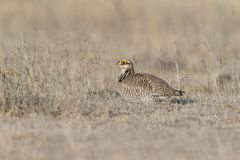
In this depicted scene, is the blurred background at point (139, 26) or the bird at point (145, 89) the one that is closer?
the bird at point (145, 89)

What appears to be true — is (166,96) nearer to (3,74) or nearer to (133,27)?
(3,74)

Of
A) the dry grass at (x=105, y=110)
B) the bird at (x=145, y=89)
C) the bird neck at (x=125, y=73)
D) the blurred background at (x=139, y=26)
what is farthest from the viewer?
the blurred background at (x=139, y=26)

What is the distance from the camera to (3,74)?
31.6 feet

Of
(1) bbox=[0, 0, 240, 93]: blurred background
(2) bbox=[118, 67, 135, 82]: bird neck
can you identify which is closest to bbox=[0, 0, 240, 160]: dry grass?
(1) bbox=[0, 0, 240, 93]: blurred background

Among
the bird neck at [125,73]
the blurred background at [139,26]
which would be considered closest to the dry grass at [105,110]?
the blurred background at [139,26]

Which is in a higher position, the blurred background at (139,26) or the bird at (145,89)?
the blurred background at (139,26)

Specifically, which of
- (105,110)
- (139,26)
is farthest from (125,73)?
(139,26)

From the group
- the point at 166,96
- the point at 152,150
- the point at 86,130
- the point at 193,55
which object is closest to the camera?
the point at 152,150

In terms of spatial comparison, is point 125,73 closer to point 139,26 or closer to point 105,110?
point 105,110

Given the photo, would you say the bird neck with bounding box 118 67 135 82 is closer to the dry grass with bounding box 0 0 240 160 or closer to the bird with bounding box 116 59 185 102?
the dry grass with bounding box 0 0 240 160

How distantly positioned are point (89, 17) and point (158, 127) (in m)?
13.0

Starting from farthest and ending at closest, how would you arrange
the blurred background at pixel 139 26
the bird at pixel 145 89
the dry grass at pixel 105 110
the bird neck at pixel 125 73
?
the blurred background at pixel 139 26
the bird neck at pixel 125 73
the bird at pixel 145 89
the dry grass at pixel 105 110

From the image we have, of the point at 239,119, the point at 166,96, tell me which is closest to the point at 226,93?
the point at 166,96

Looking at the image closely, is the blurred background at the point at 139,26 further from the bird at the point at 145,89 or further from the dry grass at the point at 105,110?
the bird at the point at 145,89
